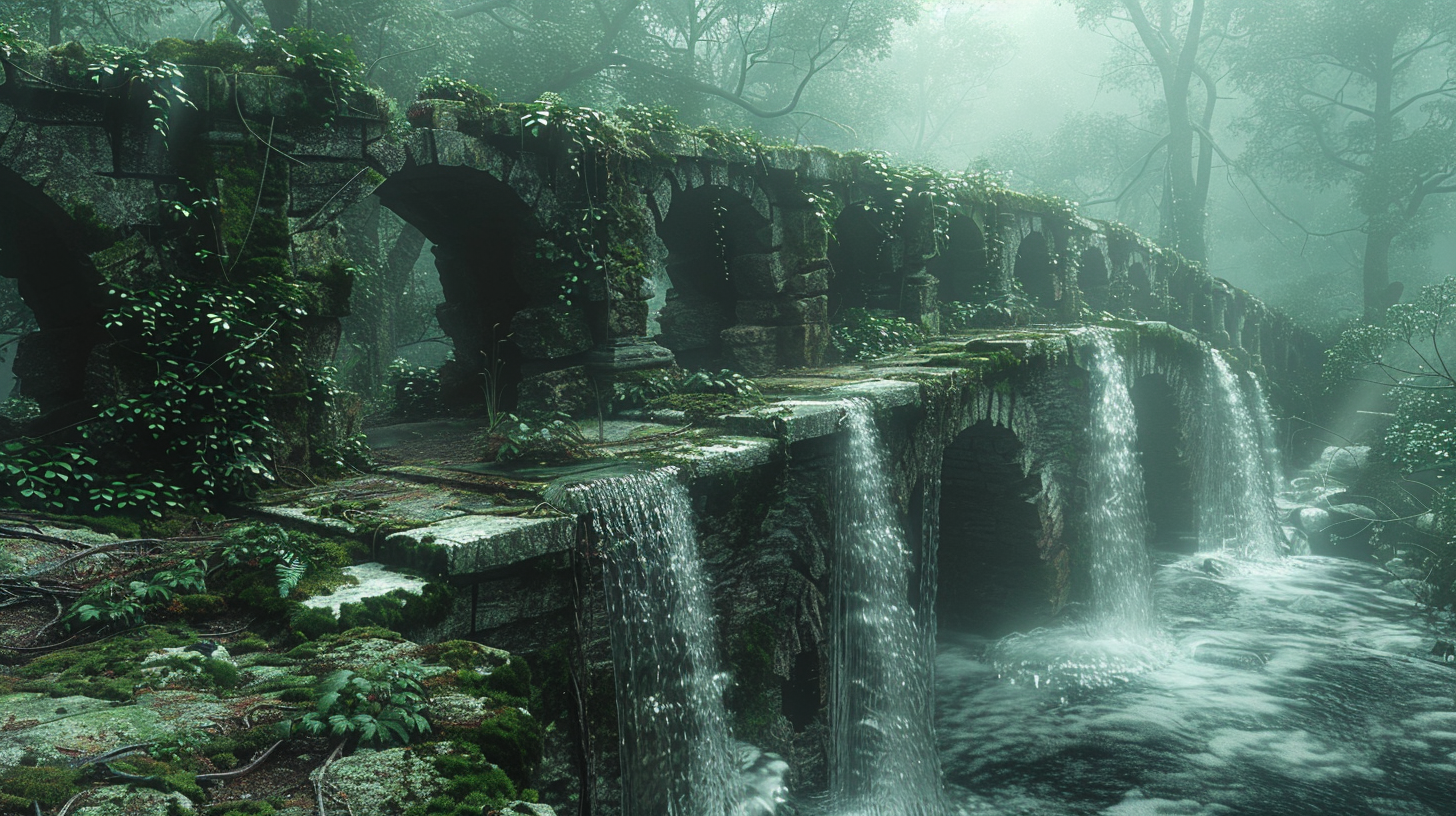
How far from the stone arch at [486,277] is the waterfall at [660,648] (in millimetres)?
2215

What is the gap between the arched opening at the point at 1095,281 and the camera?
13805 mm

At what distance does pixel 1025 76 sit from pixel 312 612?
4488 centimetres

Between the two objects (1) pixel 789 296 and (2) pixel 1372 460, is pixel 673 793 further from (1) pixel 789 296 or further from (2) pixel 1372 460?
(2) pixel 1372 460

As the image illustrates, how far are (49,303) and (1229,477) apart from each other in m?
13.7

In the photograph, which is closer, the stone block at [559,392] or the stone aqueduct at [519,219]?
the stone aqueduct at [519,219]

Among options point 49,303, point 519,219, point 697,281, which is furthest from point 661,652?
point 697,281

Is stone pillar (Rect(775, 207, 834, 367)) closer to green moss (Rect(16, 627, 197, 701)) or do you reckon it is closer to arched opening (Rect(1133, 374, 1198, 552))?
arched opening (Rect(1133, 374, 1198, 552))

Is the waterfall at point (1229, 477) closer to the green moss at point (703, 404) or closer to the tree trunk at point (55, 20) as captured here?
the green moss at point (703, 404)

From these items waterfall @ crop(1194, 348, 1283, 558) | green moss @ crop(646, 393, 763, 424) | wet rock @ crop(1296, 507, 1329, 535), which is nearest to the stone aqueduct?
→ green moss @ crop(646, 393, 763, 424)

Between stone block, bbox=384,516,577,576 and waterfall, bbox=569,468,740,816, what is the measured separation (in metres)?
0.23

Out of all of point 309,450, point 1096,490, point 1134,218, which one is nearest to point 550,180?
point 309,450

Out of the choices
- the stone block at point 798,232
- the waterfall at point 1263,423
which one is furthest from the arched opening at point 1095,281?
the stone block at point 798,232

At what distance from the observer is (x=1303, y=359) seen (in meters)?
24.1

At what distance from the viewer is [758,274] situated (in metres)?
7.71
